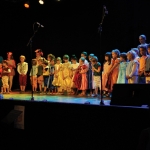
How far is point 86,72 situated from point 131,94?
188 inches

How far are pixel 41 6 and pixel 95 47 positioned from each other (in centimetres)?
319

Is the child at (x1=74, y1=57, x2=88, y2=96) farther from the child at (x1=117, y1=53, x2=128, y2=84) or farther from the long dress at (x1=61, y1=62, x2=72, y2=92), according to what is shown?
the child at (x1=117, y1=53, x2=128, y2=84)

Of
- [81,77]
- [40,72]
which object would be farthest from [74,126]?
[40,72]

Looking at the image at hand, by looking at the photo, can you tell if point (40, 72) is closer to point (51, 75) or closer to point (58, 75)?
point (51, 75)

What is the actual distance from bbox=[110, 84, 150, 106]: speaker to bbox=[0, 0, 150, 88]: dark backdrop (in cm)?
433

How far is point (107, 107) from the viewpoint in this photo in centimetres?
262

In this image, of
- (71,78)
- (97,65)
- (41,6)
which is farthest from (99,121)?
(41,6)

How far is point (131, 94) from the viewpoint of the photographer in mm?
3018

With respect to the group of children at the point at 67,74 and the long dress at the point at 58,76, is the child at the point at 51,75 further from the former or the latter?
the long dress at the point at 58,76

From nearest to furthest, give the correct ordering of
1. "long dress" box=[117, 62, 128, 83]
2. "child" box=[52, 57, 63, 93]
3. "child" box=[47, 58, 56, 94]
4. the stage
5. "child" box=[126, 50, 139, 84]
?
the stage < "child" box=[126, 50, 139, 84] < "long dress" box=[117, 62, 128, 83] < "child" box=[52, 57, 63, 93] < "child" box=[47, 58, 56, 94]

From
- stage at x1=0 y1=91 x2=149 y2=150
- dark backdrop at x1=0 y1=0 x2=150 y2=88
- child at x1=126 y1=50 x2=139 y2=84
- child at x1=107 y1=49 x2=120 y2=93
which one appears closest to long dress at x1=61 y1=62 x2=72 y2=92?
dark backdrop at x1=0 y1=0 x2=150 y2=88

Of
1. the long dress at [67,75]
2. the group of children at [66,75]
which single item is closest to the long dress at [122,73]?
the group of children at [66,75]

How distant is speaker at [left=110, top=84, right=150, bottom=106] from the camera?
2.86 meters

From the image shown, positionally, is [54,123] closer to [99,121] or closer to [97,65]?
[99,121]
